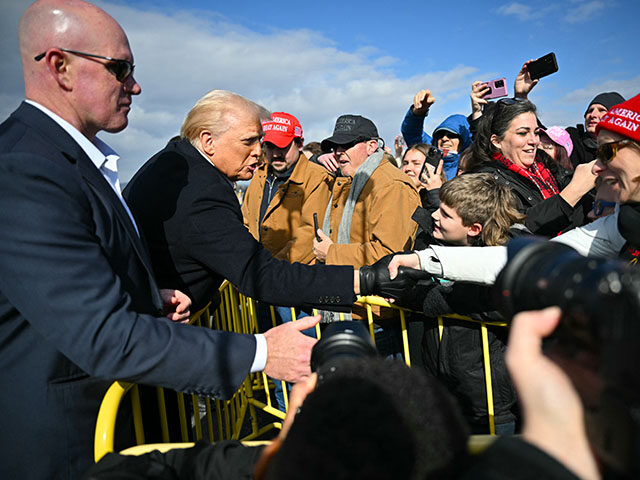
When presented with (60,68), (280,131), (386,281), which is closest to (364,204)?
(386,281)

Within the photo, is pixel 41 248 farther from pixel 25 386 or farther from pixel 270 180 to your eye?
pixel 270 180

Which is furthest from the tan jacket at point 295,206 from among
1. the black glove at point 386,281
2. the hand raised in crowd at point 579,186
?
the hand raised in crowd at point 579,186

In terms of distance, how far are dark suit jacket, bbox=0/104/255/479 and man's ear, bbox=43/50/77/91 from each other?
0.16 metres

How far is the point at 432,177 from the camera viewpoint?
4016 mm

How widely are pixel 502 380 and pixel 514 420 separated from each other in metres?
0.25

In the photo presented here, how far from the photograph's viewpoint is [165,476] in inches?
44.5

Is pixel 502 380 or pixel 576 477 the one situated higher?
pixel 576 477

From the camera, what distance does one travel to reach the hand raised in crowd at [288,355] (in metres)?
1.62

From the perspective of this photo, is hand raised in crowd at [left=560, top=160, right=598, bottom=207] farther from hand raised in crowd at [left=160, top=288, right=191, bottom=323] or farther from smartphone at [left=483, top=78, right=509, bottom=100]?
hand raised in crowd at [left=160, top=288, right=191, bottom=323]

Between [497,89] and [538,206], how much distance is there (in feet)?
7.95

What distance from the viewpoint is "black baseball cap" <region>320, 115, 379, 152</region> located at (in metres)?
4.10

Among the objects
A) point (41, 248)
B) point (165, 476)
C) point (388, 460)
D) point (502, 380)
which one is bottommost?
point (502, 380)

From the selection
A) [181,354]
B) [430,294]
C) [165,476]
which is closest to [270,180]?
[430,294]

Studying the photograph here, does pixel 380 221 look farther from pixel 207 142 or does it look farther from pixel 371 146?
pixel 207 142
